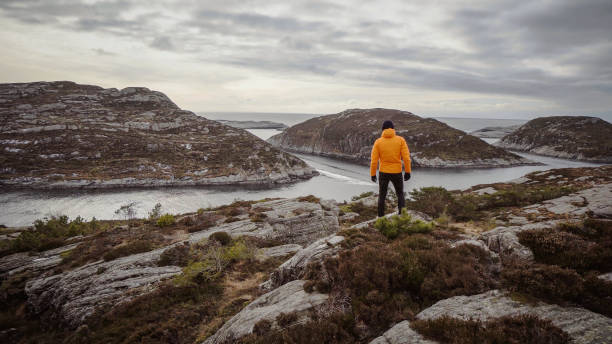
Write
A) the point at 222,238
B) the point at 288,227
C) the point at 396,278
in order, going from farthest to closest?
1. the point at 288,227
2. the point at 222,238
3. the point at 396,278

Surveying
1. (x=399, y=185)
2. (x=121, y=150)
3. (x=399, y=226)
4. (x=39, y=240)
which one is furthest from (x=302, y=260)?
(x=121, y=150)

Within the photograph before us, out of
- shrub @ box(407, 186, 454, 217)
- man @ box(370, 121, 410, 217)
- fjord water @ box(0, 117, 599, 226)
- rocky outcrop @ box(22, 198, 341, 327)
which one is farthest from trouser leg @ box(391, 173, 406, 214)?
fjord water @ box(0, 117, 599, 226)

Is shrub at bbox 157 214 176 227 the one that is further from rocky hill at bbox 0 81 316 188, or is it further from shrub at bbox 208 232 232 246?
rocky hill at bbox 0 81 316 188

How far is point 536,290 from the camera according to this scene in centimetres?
492

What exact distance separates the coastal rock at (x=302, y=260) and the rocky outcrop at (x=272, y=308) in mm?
848

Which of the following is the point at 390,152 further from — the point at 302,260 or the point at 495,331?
the point at 495,331

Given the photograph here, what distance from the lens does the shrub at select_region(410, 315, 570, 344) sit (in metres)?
3.79

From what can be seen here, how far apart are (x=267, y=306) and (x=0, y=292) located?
1749 cm

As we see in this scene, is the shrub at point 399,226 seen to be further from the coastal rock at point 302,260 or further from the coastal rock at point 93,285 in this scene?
the coastal rock at point 93,285

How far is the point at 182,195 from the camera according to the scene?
235ft

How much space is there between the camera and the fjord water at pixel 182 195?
56594 millimetres

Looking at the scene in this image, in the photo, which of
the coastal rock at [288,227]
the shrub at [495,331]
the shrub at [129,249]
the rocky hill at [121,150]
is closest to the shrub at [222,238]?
the coastal rock at [288,227]

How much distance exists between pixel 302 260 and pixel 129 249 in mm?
12321

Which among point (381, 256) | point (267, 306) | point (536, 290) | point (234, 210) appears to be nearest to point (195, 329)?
point (267, 306)
